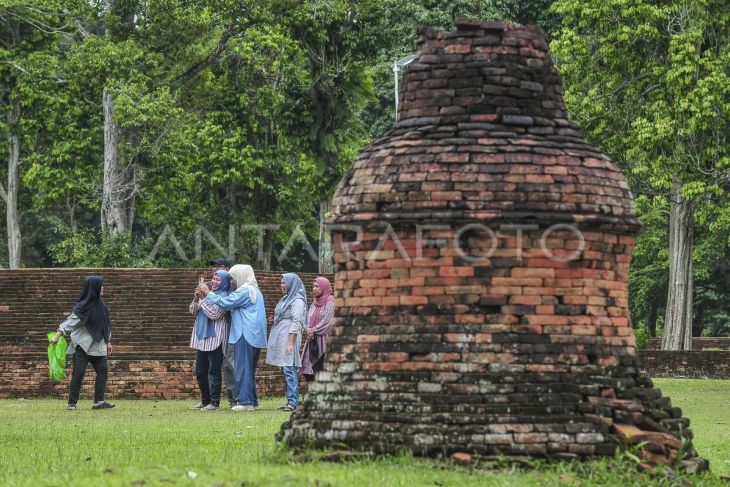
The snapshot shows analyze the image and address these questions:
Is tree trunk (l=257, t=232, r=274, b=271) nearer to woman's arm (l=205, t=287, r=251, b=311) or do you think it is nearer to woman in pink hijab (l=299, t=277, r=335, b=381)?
woman's arm (l=205, t=287, r=251, b=311)

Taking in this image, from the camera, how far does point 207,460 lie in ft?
34.6


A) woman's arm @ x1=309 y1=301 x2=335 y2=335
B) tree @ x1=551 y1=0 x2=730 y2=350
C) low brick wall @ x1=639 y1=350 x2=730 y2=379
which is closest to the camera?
woman's arm @ x1=309 y1=301 x2=335 y2=335

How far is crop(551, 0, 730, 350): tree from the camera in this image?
85.9 feet

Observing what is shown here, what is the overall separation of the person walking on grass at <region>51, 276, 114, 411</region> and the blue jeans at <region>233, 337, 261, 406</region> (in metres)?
1.83

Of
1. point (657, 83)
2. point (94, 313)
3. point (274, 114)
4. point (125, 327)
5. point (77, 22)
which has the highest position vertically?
point (77, 22)

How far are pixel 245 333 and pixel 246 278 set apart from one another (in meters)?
0.69

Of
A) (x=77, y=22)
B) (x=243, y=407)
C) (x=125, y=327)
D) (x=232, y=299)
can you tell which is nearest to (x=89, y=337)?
(x=232, y=299)

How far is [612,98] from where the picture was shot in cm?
2823

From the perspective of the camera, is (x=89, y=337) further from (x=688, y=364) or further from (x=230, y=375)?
(x=688, y=364)

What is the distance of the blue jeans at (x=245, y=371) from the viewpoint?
57.4 ft

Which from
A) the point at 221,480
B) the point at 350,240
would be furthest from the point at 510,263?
the point at 221,480

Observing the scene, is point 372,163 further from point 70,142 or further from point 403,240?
point 70,142

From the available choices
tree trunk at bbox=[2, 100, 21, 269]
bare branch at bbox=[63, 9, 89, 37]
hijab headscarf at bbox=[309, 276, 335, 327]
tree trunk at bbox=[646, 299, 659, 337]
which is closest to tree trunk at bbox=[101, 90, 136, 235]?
bare branch at bbox=[63, 9, 89, 37]

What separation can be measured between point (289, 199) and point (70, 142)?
24.2ft
